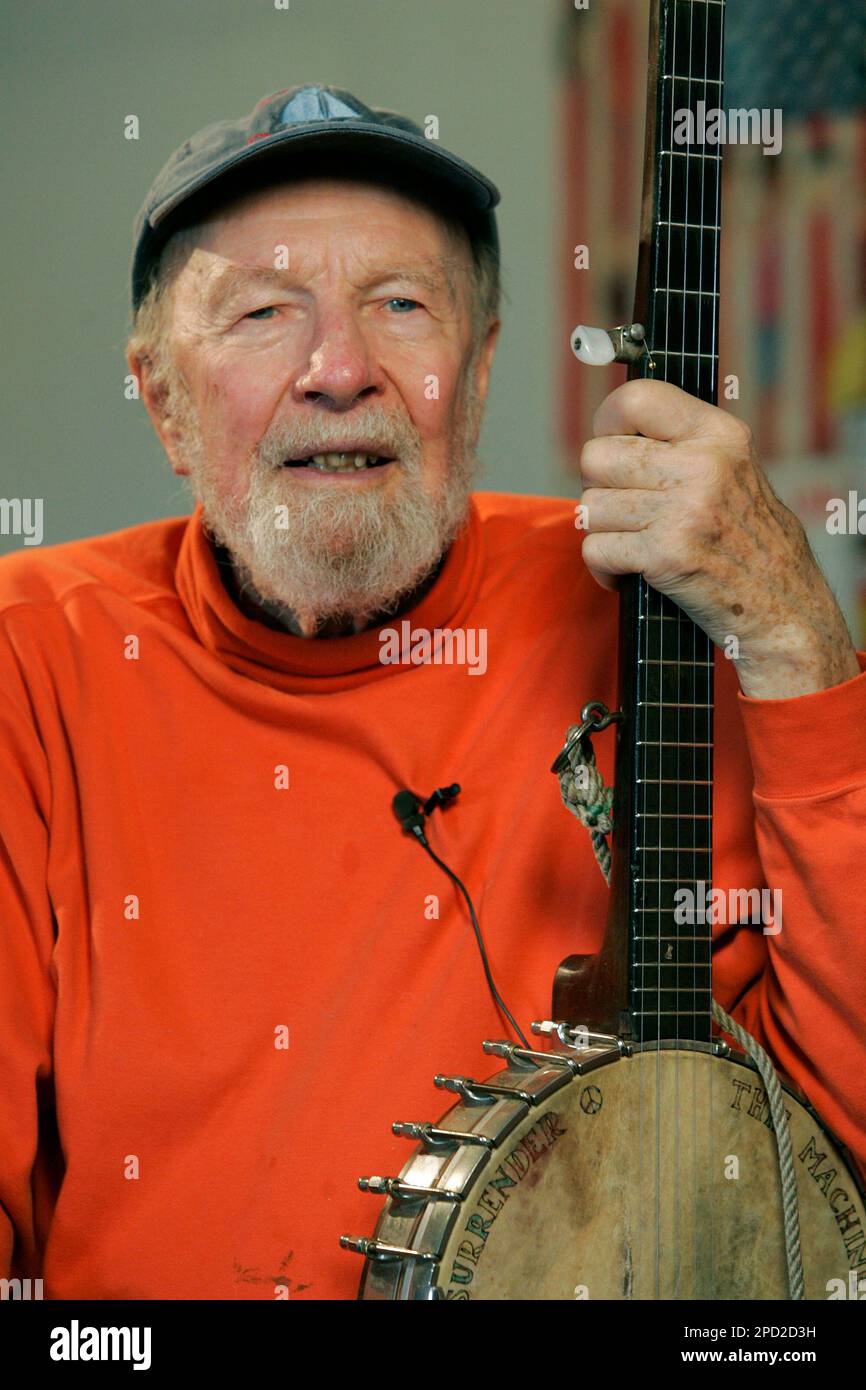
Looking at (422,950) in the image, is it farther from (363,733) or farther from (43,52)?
(43,52)

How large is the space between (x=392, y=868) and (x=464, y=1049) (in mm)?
162

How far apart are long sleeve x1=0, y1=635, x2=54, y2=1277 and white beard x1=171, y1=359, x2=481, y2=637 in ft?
0.79

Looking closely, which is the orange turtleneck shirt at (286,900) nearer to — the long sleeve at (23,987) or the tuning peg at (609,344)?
the long sleeve at (23,987)

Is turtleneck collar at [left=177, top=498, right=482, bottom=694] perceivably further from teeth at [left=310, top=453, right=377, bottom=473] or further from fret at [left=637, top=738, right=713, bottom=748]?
fret at [left=637, top=738, right=713, bottom=748]

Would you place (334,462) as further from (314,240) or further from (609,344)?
(609,344)

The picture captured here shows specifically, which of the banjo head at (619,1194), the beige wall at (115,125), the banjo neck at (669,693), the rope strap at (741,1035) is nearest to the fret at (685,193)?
the banjo neck at (669,693)

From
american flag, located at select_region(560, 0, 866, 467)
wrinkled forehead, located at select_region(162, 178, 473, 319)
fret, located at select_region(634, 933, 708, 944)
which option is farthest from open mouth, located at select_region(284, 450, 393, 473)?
american flag, located at select_region(560, 0, 866, 467)

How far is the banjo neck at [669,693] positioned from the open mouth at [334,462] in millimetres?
284

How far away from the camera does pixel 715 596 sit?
1.09m

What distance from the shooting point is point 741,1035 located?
110 centimetres

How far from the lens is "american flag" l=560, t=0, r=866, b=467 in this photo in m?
2.76

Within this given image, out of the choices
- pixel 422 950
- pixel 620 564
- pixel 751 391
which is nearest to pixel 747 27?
pixel 751 391

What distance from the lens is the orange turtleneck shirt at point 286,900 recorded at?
1.17 metres

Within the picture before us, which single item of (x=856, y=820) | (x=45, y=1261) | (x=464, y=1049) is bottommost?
(x=45, y=1261)
